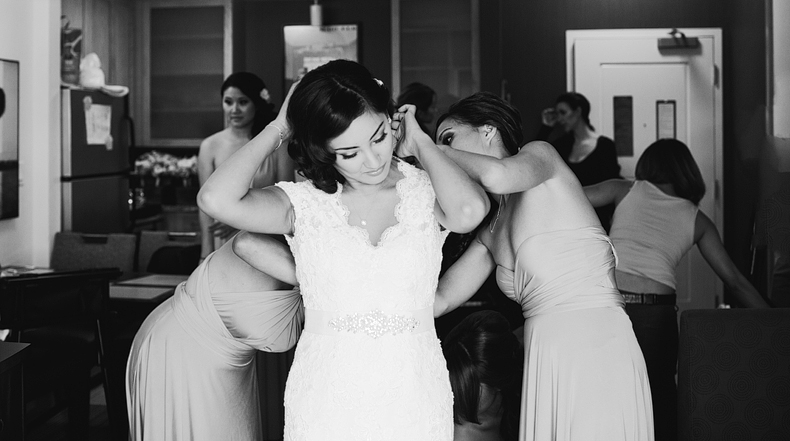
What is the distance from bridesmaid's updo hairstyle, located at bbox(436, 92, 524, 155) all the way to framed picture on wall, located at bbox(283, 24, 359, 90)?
15.7 feet

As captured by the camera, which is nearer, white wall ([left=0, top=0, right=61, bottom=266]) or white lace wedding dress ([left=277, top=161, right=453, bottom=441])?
white lace wedding dress ([left=277, top=161, right=453, bottom=441])

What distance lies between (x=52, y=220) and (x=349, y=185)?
3.84 meters

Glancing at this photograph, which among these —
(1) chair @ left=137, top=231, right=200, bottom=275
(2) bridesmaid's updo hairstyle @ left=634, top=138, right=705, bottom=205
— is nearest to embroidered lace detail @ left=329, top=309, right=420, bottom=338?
(2) bridesmaid's updo hairstyle @ left=634, top=138, right=705, bottom=205

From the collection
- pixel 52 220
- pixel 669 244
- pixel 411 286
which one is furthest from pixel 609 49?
pixel 411 286

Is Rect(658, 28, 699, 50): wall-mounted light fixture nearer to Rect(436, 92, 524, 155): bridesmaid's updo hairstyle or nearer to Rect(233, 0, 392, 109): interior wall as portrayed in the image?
Rect(233, 0, 392, 109): interior wall

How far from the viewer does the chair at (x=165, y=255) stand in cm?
462

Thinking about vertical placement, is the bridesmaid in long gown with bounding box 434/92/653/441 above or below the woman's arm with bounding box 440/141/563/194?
below

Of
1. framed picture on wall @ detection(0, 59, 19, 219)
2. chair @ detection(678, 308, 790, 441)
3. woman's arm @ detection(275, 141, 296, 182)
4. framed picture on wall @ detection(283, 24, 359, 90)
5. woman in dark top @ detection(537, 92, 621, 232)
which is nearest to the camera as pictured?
chair @ detection(678, 308, 790, 441)

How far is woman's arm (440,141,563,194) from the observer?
1876mm

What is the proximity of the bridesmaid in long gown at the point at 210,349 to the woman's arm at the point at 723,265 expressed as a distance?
186 cm

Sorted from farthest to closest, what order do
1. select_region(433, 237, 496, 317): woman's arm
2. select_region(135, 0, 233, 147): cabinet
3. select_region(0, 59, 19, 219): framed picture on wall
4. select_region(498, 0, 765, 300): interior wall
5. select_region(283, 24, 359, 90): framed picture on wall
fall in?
select_region(135, 0, 233, 147): cabinet < select_region(283, 24, 359, 90): framed picture on wall < select_region(498, 0, 765, 300): interior wall < select_region(0, 59, 19, 219): framed picture on wall < select_region(433, 237, 496, 317): woman's arm

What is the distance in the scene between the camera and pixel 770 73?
13.1 ft

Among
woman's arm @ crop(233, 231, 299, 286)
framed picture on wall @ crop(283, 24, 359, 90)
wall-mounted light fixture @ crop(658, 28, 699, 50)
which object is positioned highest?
framed picture on wall @ crop(283, 24, 359, 90)

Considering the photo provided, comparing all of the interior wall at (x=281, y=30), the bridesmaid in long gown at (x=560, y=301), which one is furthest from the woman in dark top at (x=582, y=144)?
the bridesmaid in long gown at (x=560, y=301)
